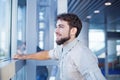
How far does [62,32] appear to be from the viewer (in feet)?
8.11

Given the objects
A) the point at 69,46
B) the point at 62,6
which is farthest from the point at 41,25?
the point at 69,46

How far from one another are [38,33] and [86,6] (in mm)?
4822

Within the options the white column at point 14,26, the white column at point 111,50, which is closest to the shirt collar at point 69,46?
the white column at point 14,26

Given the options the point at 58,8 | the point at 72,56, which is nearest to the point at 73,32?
the point at 72,56

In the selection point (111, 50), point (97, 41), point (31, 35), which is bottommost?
point (111, 50)

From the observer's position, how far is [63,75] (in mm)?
2363

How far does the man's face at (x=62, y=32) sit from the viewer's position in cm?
245

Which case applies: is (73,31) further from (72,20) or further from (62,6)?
(62,6)

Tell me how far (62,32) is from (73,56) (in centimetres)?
31

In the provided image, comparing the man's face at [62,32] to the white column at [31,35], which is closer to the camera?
the man's face at [62,32]

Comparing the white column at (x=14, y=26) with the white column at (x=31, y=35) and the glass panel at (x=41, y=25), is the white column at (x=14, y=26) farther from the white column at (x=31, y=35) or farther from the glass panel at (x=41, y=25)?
the glass panel at (x=41, y=25)

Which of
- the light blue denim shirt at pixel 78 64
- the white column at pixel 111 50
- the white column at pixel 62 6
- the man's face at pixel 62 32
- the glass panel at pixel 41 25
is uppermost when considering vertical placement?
the white column at pixel 62 6

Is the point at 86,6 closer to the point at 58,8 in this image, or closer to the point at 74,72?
the point at 58,8

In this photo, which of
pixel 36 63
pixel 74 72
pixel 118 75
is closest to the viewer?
pixel 74 72
